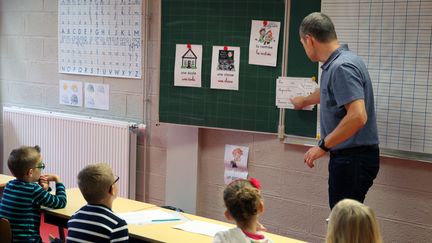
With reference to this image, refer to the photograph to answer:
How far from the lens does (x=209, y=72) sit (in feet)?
15.5

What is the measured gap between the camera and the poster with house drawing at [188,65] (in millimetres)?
4781

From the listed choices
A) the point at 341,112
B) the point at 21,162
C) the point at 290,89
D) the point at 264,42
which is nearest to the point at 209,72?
the point at 264,42

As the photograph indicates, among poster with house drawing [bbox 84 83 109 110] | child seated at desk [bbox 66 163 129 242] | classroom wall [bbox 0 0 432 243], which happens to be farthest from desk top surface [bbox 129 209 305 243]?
poster with house drawing [bbox 84 83 109 110]

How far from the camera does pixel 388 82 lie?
12.8 feet

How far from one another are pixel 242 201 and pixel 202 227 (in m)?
0.74

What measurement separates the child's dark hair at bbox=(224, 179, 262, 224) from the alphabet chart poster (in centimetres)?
296

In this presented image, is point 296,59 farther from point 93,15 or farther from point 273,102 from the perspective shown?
point 93,15

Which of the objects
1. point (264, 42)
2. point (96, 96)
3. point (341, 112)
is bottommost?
point (96, 96)

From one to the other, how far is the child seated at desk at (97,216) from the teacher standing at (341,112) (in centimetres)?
112

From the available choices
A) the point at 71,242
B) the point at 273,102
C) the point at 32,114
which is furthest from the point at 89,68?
the point at 71,242

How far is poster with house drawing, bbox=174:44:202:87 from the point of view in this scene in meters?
4.78

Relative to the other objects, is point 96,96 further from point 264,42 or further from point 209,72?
point 264,42

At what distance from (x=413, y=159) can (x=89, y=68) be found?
309 cm

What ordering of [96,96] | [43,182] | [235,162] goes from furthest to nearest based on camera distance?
1. [96,96]
2. [235,162]
3. [43,182]
